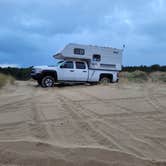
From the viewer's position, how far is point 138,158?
6.41m

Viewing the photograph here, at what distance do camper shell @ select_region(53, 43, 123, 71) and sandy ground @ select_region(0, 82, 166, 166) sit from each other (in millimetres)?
8610

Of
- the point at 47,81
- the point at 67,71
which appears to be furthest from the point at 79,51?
the point at 47,81

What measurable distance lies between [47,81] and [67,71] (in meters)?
1.47

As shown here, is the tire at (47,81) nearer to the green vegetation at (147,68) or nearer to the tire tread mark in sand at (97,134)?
the tire tread mark in sand at (97,134)

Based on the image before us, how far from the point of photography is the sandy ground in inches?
252

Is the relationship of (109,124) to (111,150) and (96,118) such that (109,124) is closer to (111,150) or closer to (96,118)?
(96,118)

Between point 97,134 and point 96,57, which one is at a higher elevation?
point 96,57

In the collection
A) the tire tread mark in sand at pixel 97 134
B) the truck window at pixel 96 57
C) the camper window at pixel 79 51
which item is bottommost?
the tire tread mark in sand at pixel 97 134

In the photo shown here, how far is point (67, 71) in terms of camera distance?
2073 centimetres

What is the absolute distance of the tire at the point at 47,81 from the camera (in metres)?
20.0

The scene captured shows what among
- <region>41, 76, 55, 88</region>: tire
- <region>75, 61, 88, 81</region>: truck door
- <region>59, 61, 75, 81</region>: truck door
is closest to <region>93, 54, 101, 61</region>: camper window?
<region>75, 61, 88, 81</region>: truck door

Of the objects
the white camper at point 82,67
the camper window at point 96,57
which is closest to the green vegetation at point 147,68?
the white camper at point 82,67

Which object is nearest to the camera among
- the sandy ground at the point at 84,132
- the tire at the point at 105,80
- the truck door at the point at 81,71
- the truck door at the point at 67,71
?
the sandy ground at the point at 84,132

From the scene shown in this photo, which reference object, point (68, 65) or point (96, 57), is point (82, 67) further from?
point (96, 57)
